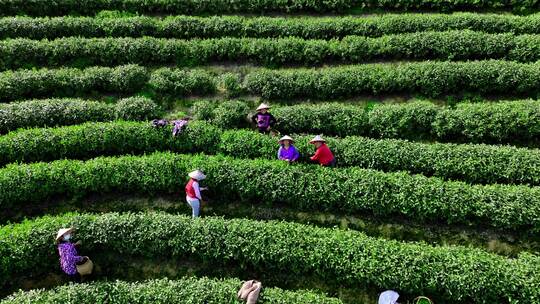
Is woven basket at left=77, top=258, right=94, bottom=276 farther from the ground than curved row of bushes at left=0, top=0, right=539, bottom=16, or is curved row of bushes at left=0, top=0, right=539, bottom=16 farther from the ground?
curved row of bushes at left=0, top=0, right=539, bottom=16

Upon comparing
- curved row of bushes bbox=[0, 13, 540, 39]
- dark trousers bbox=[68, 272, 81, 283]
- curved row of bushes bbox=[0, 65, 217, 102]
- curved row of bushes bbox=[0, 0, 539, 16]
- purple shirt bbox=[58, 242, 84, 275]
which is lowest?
dark trousers bbox=[68, 272, 81, 283]

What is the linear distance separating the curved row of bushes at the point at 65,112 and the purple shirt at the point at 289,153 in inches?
208

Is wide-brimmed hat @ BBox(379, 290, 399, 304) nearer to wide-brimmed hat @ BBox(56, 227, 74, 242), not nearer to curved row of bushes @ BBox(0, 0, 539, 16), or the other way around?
wide-brimmed hat @ BBox(56, 227, 74, 242)

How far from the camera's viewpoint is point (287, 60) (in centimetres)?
1931

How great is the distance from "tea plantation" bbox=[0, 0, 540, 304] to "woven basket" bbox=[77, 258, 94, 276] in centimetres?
66

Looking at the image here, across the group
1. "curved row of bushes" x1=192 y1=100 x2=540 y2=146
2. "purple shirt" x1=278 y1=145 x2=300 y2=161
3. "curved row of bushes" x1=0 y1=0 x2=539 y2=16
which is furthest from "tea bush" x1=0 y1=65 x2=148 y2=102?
"purple shirt" x1=278 y1=145 x2=300 y2=161

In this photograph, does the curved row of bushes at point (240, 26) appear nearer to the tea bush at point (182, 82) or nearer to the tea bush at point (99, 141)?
the tea bush at point (182, 82)

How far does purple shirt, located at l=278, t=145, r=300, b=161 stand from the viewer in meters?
14.9

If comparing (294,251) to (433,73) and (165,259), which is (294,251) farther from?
(433,73)

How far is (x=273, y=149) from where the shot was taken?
15.7m

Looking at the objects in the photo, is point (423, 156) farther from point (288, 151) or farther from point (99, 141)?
point (99, 141)

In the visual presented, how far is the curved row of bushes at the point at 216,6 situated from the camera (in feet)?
69.0

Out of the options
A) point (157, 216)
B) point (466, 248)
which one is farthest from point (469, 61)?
point (157, 216)

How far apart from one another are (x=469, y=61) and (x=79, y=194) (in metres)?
14.7
